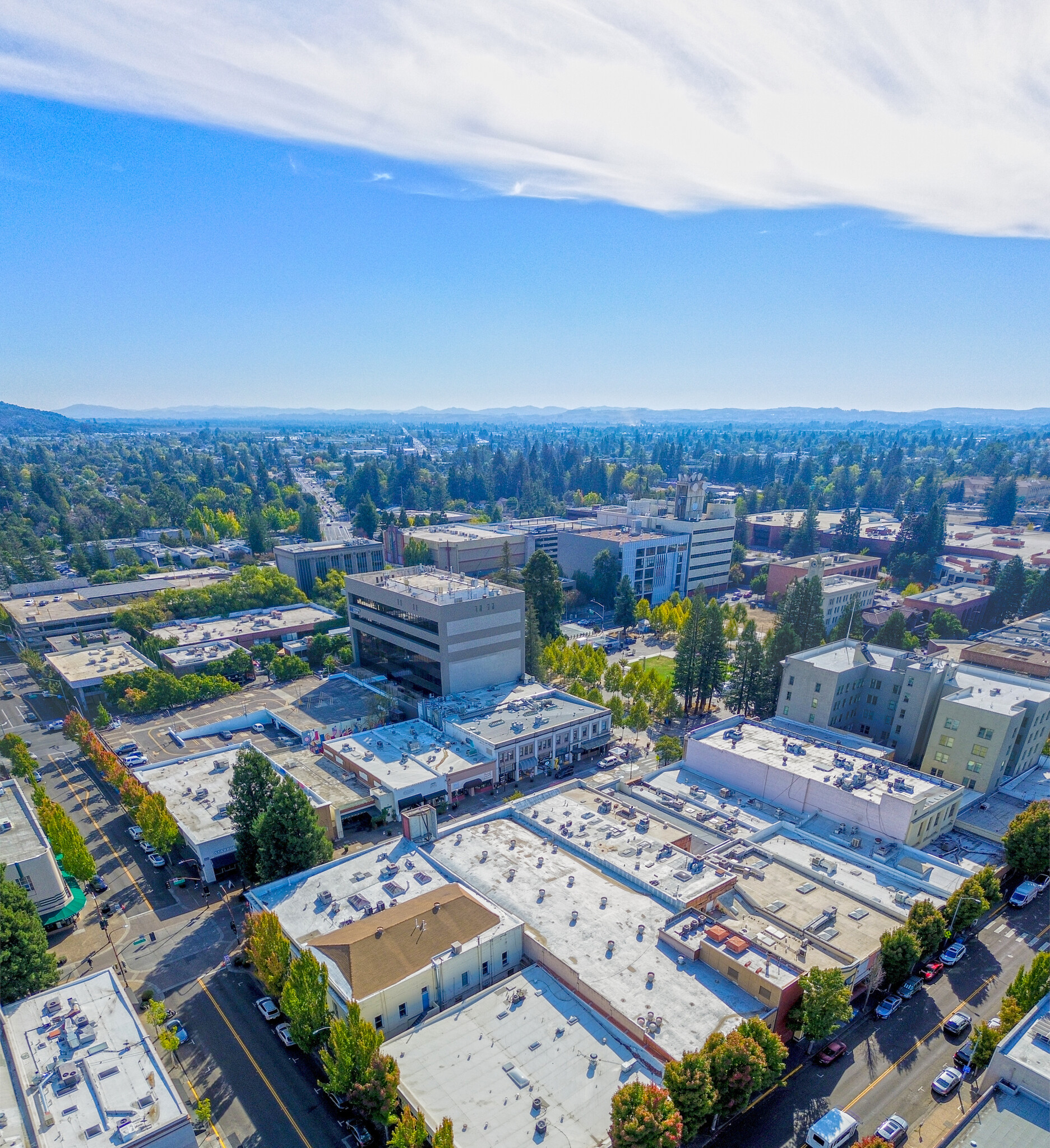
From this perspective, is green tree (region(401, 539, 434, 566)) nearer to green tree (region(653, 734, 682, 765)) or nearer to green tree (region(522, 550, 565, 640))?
green tree (region(522, 550, 565, 640))

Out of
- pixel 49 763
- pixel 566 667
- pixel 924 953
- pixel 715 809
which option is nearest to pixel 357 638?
pixel 566 667

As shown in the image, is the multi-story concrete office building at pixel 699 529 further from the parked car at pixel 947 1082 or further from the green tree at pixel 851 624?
the parked car at pixel 947 1082

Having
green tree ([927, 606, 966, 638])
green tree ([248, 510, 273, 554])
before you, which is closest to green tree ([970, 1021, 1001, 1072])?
green tree ([927, 606, 966, 638])

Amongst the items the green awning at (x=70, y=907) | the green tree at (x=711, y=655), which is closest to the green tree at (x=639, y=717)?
the green tree at (x=711, y=655)

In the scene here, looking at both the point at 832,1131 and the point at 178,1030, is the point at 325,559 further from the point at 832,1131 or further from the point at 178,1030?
the point at 832,1131

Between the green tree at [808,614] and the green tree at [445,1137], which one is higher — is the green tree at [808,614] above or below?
above

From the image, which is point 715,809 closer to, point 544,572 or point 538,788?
point 538,788

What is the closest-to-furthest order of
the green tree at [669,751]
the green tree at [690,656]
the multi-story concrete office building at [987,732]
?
the multi-story concrete office building at [987,732] → the green tree at [669,751] → the green tree at [690,656]
